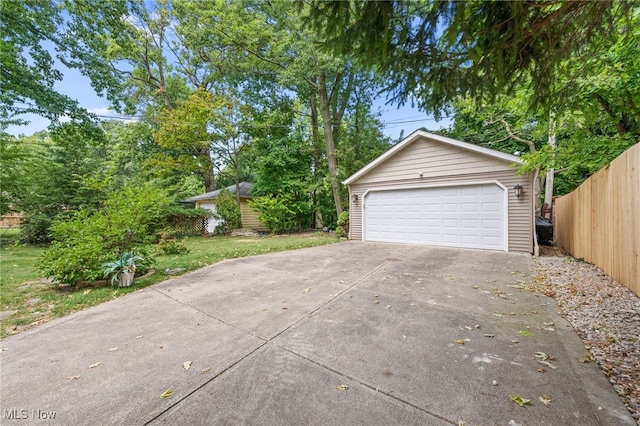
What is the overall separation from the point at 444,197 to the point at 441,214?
20.9 inches

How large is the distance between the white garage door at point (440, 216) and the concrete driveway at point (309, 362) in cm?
380

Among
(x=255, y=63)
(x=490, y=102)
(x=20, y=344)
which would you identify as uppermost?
(x=255, y=63)

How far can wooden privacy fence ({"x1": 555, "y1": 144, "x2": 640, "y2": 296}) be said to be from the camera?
3232 millimetres

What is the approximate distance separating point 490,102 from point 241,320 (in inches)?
145

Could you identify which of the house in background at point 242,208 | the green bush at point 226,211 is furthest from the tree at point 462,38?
the house in background at point 242,208

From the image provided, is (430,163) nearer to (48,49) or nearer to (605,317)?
(605,317)

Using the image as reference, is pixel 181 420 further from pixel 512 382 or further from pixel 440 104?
pixel 440 104

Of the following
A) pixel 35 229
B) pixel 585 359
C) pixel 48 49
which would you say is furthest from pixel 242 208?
pixel 585 359

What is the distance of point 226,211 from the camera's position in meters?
13.8

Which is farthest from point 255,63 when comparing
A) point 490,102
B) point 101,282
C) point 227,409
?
point 227,409

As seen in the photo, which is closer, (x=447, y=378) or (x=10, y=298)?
(x=447, y=378)

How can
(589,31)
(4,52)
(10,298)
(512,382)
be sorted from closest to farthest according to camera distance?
(512,382), (589,31), (10,298), (4,52)

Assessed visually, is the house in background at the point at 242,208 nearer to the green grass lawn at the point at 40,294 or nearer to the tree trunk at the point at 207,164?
the tree trunk at the point at 207,164

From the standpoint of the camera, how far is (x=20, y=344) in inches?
101
